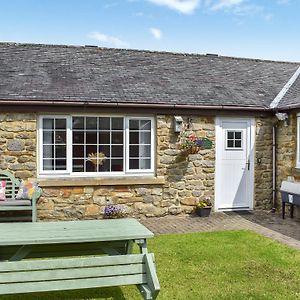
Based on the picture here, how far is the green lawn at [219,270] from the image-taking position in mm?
4953

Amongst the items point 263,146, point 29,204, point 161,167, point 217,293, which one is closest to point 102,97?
point 161,167

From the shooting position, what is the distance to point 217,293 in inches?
196

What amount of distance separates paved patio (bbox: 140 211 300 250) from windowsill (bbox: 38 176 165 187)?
0.96m

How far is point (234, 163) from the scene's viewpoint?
10.7 m

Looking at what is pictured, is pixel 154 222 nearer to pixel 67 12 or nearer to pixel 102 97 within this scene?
pixel 102 97

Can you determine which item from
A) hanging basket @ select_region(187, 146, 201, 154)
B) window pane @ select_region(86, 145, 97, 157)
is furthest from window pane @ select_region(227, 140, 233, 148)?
window pane @ select_region(86, 145, 97, 157)

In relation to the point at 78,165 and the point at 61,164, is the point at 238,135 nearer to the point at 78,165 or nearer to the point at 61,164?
the point at 78,165

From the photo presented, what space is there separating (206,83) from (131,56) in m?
2.71

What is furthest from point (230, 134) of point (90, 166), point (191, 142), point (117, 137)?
point (90, 166)

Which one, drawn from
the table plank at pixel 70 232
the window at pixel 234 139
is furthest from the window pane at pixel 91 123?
the table plank at pixel 70 232

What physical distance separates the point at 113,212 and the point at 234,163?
12.0 feet

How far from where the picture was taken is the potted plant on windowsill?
9.95m

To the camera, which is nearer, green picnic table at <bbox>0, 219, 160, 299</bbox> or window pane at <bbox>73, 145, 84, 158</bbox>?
green picnic table at <bbox>0, 219, 160, 299</bbox>

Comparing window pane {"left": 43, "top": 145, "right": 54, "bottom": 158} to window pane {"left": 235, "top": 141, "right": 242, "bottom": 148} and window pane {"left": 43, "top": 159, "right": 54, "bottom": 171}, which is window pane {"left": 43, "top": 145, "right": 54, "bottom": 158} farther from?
window pane {"left": 235, "top": 141, "right": 242, "bottom": 148}
